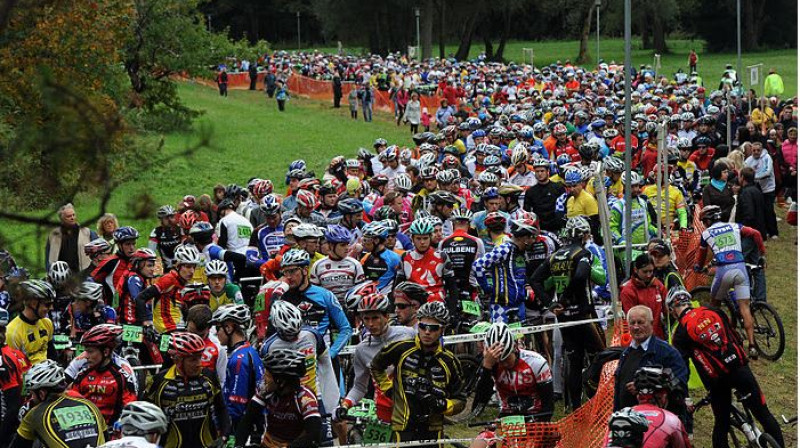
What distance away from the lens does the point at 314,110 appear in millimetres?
56938

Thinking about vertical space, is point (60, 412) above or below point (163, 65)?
below

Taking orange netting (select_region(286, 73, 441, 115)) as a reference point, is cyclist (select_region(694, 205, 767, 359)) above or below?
below

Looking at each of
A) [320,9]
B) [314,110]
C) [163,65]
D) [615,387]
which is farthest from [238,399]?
[320,9]

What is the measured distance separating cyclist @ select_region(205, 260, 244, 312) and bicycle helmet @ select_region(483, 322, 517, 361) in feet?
12.4

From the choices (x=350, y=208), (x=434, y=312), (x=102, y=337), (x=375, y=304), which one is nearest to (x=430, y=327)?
(x=434, y=312)

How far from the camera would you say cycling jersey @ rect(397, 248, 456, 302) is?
536 inches

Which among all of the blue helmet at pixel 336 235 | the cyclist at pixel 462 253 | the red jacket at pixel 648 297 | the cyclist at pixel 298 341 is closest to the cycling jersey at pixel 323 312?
the cyclist at pixel 298 341

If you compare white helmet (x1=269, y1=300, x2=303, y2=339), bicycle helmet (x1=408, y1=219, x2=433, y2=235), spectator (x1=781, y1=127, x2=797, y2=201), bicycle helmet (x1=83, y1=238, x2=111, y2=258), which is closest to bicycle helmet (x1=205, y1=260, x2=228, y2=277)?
bicycle helmet (x1=83, y1=238, x2=111, y2=258)

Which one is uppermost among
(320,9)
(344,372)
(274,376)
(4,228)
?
(320,9)

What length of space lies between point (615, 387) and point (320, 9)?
8072 centimetres

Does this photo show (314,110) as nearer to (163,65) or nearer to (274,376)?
(163,65)

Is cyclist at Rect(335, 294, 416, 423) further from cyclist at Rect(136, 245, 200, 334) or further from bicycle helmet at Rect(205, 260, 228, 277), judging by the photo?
cyclist at Rect(136, 245, 200, 334)

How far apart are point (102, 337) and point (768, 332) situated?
9.18m

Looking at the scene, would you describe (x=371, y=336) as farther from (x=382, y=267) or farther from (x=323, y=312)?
(x=382, y=267)
